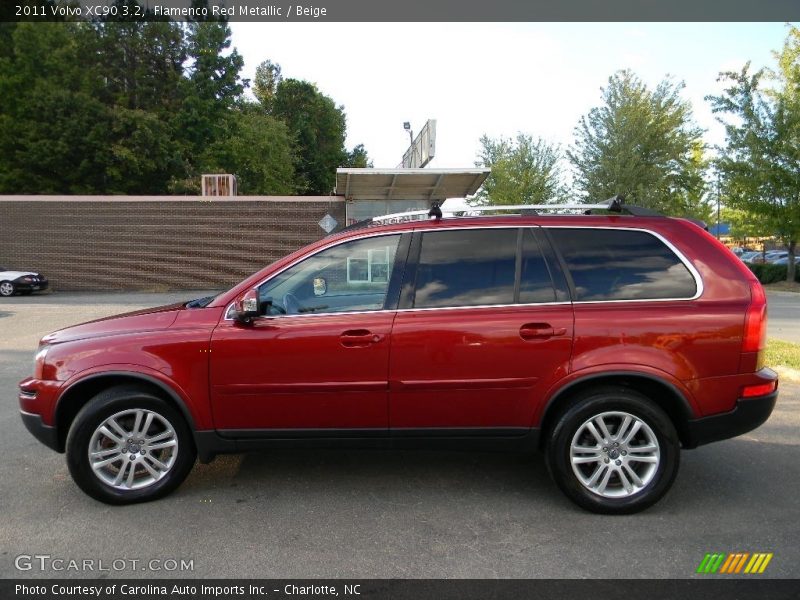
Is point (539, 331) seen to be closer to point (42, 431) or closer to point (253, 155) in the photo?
point (42, 431)

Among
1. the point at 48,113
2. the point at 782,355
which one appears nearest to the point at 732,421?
the point at 782,355

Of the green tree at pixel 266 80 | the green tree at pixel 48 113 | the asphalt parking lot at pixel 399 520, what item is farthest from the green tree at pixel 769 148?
the green tree at pixel 266 80

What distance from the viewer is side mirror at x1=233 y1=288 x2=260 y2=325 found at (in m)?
3.54

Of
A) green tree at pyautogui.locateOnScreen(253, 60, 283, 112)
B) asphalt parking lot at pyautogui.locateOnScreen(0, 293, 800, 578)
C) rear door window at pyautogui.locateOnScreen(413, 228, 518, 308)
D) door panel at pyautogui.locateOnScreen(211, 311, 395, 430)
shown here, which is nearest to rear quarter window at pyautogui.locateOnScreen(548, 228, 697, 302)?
rear door window at pyautogui.locateOnScreen(413, 228, 518, 308)

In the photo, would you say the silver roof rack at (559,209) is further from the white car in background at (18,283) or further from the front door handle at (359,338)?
the white car in background at (18,283)

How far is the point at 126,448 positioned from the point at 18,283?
21401 millimetres

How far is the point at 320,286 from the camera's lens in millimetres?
4035

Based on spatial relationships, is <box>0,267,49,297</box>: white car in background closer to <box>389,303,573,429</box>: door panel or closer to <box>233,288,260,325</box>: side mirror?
<box>233,288,260,325</box>: side mirror

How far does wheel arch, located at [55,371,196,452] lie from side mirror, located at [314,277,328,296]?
3.66ft

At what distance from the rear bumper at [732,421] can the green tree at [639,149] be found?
23.0m

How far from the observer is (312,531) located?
11.0ft

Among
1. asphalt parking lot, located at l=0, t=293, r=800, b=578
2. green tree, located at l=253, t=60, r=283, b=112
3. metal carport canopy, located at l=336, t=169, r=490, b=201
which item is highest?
green tree, located at l=253, t=60, r=283, b=112
